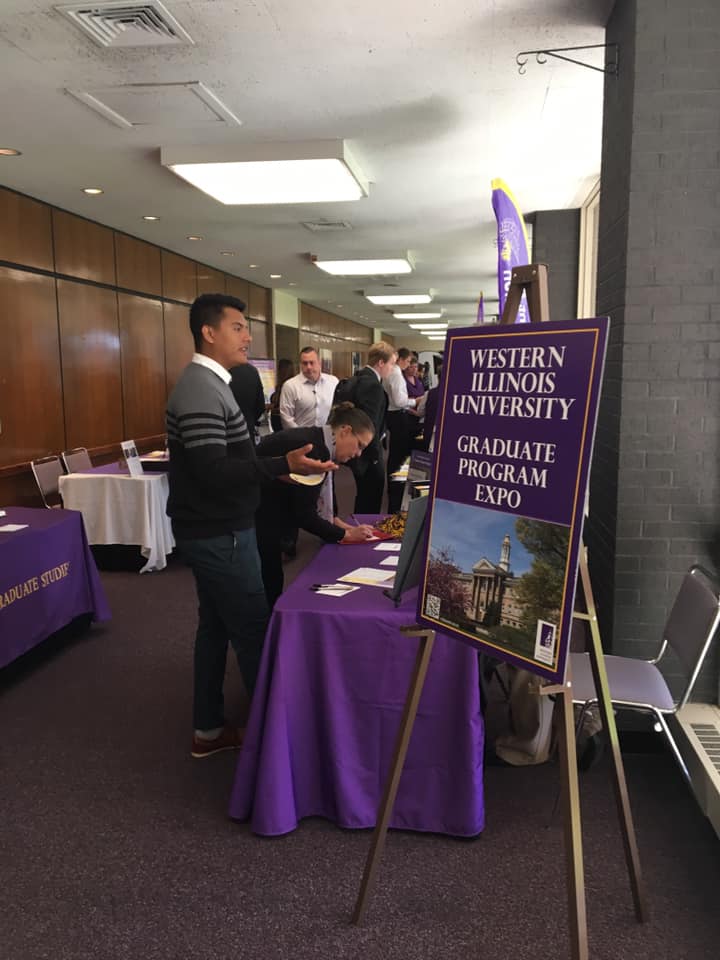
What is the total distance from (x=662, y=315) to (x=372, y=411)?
316 cm

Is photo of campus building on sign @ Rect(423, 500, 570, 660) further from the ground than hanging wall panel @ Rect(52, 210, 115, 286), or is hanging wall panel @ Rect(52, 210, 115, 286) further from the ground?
hanging wall panel @ Rect(52, 210, 115, 286)

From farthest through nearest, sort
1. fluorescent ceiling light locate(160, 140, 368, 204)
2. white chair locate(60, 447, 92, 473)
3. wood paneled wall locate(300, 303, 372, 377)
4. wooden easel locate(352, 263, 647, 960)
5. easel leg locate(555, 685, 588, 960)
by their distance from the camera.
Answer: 1. wood paneled wall locate(300, 303, 372, 377)
2. white chair locate(60, 447, 92, 473)
3. fluorescent ceiling light locate(160, 140, 368, 204)
4. wooden easel locate(352, 263, 647, 960)
5. easel leg locate(555, 685, 588, 960)

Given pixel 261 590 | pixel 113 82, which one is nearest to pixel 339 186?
pixel 113 82

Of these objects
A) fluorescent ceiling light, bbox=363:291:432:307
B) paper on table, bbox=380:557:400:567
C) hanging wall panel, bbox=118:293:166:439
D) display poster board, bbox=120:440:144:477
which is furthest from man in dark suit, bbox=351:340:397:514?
fluorescent ceiling light, bbox=363:291:432:307

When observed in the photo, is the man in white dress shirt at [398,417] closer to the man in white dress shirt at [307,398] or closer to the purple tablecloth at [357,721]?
the man in white dress shirt at [307,398]

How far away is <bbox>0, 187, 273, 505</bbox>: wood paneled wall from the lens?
19.5 feet

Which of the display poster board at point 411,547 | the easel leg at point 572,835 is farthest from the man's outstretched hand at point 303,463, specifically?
the easel leg at point 572,835

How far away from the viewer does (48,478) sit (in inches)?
235

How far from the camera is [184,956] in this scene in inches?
73.0

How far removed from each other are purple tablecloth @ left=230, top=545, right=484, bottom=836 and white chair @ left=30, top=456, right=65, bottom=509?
165 inches

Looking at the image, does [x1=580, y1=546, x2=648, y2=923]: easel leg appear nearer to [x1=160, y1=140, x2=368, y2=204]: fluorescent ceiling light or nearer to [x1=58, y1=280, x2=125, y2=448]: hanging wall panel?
[x1=160, y1=140, x2=368, y2=204]: fluorescent ceiling light

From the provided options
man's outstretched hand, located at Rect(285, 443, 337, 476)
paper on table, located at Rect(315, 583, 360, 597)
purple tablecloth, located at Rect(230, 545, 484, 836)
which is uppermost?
man's outstretched hand, located at Rect(285, 443, 337, 476)

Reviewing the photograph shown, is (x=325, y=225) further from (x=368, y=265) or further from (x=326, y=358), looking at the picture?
(x=326, y=358)

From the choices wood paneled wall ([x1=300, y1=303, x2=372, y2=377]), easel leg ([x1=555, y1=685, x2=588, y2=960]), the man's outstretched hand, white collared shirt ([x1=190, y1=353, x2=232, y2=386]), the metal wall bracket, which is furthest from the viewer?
wood paneled wall ([x1=300, y1=303, x2=372, y2=377])
